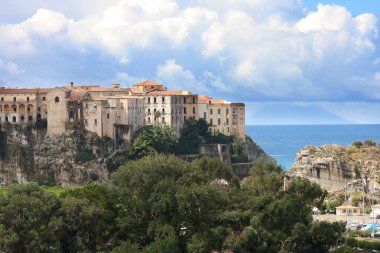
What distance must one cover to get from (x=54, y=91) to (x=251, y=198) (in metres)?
51.0

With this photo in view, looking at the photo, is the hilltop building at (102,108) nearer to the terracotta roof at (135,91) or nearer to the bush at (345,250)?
the terracotta roof at (135,91)

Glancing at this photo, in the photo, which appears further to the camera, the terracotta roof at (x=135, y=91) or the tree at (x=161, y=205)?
the terracotta roof at (x=135, y=91)

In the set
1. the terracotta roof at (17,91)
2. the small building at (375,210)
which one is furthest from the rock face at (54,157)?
the small building at (375,210)

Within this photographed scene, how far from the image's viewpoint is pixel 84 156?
375ft

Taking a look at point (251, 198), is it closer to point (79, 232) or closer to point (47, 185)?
point (79, 232)

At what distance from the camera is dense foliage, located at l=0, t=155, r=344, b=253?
59781mm

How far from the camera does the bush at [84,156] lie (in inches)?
4498

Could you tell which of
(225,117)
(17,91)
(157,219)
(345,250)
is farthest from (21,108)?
(345,250)

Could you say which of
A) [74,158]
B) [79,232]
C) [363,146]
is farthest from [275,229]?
[74,158]

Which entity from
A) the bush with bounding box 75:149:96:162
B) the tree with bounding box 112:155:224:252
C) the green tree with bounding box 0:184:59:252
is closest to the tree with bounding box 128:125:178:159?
the bush with bounding box 75:149:96:162

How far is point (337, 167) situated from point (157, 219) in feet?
121

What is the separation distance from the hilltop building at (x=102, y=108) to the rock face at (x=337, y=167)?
23.7 m

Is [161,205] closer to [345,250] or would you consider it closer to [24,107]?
[345,250]

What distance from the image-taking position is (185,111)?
393 ft
